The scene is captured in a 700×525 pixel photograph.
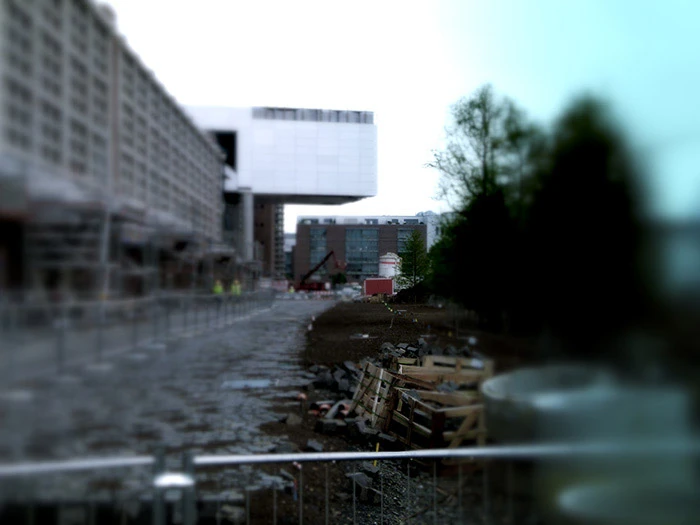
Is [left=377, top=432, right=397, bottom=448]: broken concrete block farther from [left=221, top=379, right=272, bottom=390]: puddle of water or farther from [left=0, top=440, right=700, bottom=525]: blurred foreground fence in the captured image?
[left=221, top=379, right=272, bottom=390]: puddle of water

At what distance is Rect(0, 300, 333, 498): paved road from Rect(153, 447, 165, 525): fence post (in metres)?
0.02

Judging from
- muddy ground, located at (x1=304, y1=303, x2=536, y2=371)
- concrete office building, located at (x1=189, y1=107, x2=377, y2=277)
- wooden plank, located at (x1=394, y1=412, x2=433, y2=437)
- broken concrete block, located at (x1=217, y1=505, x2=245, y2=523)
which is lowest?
broken concrete block, located at (x1=217, y1=505, x2=245, y2=523)

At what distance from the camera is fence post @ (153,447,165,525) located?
1.10 m

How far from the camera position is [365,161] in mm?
1648

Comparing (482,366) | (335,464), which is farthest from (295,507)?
(482,366)

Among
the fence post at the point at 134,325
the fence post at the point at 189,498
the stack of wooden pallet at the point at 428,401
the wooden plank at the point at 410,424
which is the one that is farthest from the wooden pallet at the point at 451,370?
the fence post at the point at 134,325

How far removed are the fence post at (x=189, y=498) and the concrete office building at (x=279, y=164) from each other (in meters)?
0.43

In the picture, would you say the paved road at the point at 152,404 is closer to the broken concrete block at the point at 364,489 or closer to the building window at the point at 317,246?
the building window at the point at 317,246

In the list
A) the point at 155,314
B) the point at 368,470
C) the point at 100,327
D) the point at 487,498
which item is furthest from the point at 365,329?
the point at 368,470

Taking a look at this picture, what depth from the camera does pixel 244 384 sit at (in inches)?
50.4

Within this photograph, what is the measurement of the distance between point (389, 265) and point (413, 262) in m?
0.08

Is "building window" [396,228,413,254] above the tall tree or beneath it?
beneath

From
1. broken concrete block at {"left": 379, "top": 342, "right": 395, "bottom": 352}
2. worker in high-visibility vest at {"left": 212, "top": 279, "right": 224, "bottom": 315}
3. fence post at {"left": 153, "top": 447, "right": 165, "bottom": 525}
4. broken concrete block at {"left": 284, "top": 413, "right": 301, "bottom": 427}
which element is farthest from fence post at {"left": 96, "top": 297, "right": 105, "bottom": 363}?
broken concrete block at {"left": 379, "top": 342, "right": 395, "bottom": 352}

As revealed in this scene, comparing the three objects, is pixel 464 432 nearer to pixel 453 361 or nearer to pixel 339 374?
pixel 453 361
